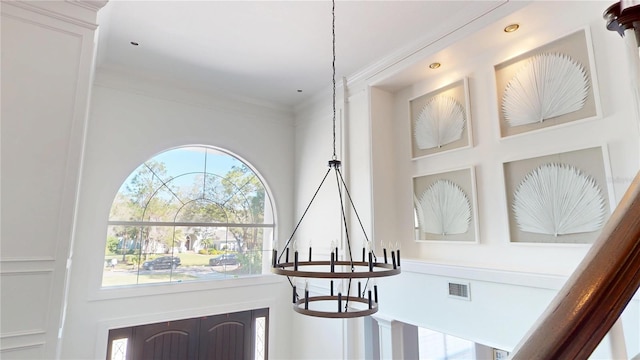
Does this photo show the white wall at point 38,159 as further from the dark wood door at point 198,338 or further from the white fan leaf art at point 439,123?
the white fan leaf art at point 439,123

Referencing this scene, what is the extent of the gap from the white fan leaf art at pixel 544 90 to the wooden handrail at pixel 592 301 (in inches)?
93.8

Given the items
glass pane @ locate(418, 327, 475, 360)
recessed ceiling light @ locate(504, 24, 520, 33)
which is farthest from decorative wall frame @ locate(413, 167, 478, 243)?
→ glass pane @ locate(418, 327, 475, 360)

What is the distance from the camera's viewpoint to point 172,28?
3002mm

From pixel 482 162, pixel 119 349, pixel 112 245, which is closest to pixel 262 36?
pixel 482 162

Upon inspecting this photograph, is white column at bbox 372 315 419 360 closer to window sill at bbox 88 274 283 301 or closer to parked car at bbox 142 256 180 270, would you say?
window sill at bbox 88 274 283 301

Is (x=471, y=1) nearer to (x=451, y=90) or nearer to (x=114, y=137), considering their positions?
(x=451, y=90)

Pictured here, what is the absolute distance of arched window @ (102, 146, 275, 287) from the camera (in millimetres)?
3768

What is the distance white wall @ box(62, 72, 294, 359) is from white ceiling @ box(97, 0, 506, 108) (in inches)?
13.4

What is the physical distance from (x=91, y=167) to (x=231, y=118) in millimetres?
1713

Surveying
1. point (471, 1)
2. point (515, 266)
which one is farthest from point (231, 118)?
point (515, 266)

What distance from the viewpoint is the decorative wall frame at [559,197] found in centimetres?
225

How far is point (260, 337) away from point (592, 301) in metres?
4.50

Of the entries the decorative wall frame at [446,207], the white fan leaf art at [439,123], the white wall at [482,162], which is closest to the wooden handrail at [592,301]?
the white wall at [482,162]

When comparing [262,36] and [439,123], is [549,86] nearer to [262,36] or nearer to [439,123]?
[439,123]
